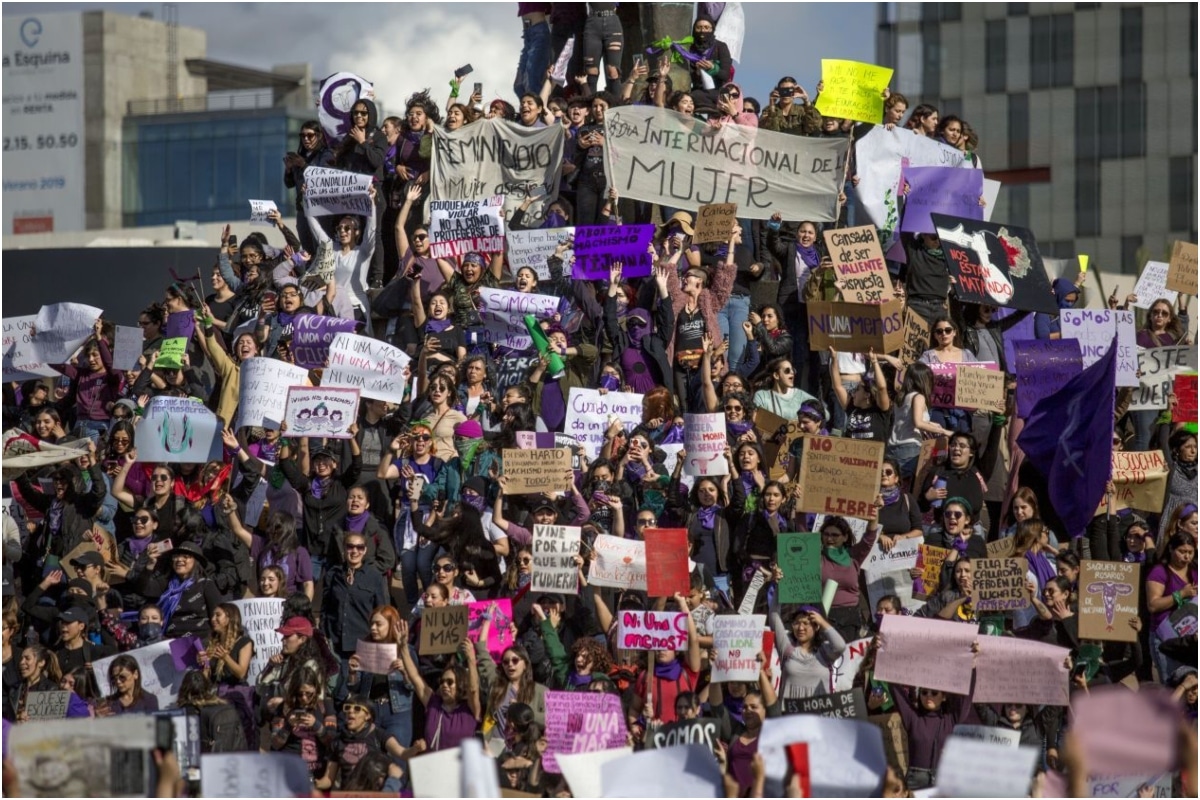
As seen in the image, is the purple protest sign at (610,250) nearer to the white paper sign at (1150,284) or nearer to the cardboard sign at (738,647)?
the white paper sign at (1150,284)

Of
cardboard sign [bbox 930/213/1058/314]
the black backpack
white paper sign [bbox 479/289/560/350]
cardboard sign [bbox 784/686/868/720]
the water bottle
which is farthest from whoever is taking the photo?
cardboard sign [bbox 930/213/1058/314]

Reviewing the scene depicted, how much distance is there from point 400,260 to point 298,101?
74609 mm

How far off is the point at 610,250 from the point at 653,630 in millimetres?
3928

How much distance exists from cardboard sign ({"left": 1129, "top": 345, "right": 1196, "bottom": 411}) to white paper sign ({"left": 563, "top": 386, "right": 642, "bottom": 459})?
3194mm

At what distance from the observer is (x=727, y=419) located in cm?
1397

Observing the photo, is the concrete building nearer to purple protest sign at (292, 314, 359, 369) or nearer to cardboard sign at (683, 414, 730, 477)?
purple protest sign at (292, 314, 359, 369)

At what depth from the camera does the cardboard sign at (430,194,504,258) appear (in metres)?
16.3

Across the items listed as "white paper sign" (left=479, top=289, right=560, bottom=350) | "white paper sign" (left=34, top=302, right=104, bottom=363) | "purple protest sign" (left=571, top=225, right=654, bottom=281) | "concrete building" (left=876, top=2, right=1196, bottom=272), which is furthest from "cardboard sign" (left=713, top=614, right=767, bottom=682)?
"concrete building" (left=876, top=2, right=1196, bottom=272)

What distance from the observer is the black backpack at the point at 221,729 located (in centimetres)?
1214

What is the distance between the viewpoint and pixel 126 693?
12383 millimetres

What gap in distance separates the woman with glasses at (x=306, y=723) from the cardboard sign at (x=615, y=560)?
168 cm

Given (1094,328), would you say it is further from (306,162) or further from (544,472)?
(306,162)

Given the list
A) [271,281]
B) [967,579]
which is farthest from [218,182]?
[967,579]

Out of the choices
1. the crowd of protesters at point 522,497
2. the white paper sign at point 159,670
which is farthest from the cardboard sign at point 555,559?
the white paper sign at point 159,670
